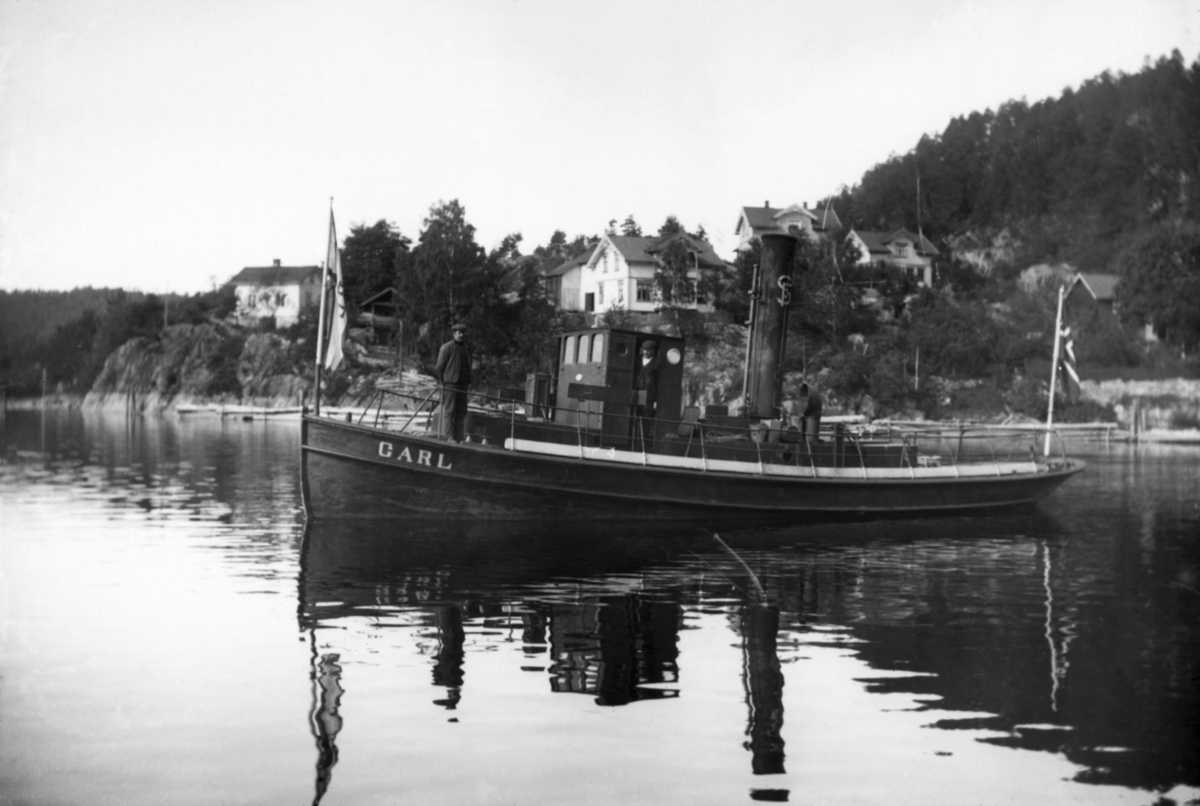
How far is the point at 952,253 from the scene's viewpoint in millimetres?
90250

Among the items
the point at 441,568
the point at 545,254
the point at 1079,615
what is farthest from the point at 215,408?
the point at 1079,615

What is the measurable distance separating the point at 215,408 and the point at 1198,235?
6327cm

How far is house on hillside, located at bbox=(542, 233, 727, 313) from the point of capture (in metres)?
66.1

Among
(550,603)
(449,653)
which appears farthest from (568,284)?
(449,653)

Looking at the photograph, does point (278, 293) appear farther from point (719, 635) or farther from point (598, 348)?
point (719, 635)

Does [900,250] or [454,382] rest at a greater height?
[900,250]

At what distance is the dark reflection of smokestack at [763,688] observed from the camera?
662cm

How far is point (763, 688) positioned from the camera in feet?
26.5

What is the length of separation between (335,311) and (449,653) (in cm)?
908

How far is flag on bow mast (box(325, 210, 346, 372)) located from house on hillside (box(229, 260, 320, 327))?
7384cm

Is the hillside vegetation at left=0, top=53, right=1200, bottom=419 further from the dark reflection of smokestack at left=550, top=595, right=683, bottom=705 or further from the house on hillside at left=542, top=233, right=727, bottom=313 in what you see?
the dark reflection of smokestack at left=550, top=595, right=683, bottom=705

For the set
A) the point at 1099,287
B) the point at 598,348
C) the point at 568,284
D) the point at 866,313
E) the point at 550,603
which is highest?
the point at 1099,287

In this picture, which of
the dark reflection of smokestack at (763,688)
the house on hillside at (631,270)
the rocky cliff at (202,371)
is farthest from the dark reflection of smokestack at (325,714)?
the rocky cliff at (202,371)

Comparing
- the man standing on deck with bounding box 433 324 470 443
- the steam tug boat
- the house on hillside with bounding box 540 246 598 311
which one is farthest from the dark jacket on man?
the house on hillside with bounding box 540 246 598 311
